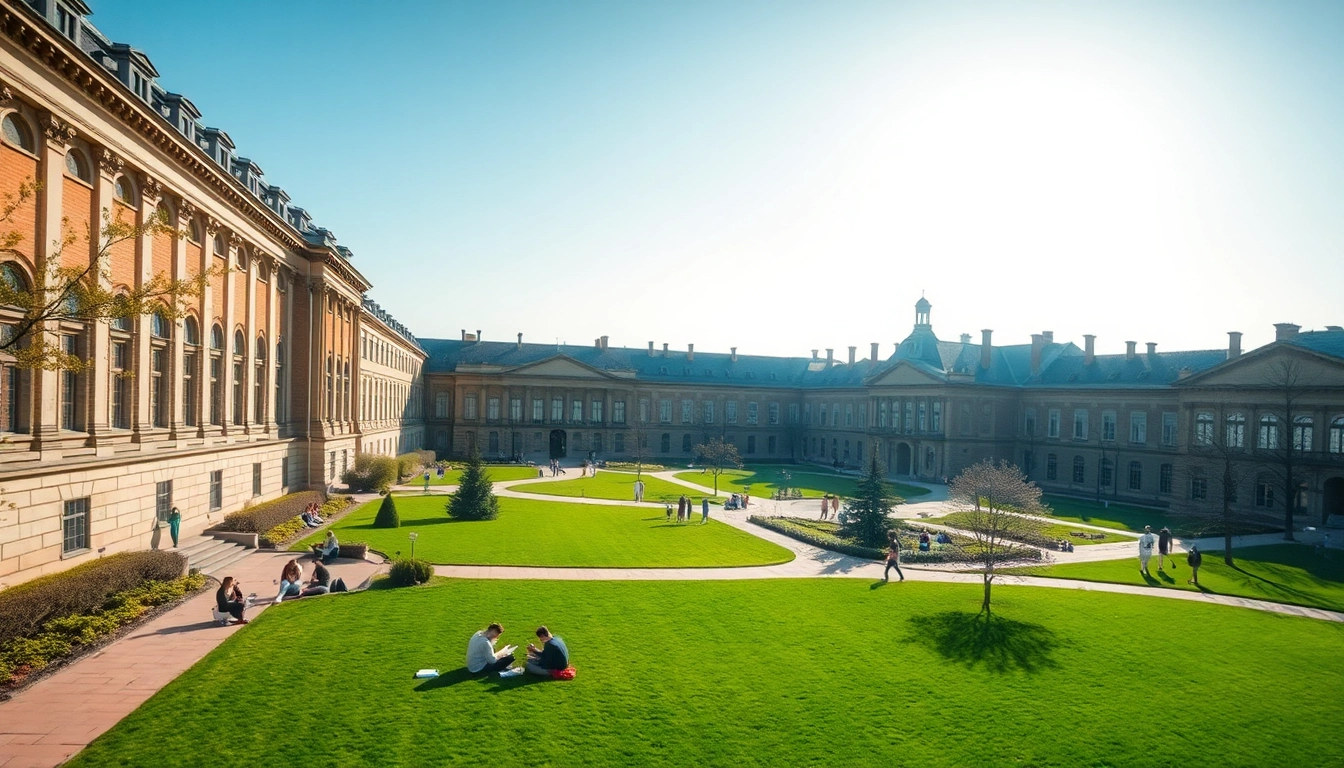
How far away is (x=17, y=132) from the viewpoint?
17.5 metres

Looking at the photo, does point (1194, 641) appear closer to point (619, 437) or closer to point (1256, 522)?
point (1256, 522)

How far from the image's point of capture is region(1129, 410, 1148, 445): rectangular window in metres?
54.5

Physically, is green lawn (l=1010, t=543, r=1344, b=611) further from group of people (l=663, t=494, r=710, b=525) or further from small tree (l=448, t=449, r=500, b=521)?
small tree (l=448, t=449, r=500, b=521)

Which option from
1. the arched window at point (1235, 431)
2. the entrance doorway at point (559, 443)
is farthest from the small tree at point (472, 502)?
the arched window at point (1235, 431)

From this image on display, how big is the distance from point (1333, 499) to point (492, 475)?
2143 inches

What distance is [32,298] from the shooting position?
469 inches

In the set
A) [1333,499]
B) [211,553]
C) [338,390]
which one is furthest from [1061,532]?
[338,390]

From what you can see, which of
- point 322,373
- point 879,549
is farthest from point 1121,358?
point 322,373

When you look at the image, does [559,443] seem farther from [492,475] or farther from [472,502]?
[472,502]

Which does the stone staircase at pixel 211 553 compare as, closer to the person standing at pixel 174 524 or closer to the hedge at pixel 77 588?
the person standing at pixel 174 524

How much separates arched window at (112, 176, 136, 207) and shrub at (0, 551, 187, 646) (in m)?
10.5

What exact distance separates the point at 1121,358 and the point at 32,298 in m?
66.3

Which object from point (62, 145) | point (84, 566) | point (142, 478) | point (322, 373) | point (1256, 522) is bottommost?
point (1256, 522)

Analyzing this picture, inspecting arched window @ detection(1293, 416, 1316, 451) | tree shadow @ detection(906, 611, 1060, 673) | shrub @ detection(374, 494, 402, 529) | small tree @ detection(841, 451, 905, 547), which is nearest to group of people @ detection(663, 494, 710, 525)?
small tree @ detection(841, 451, 905, 547)
